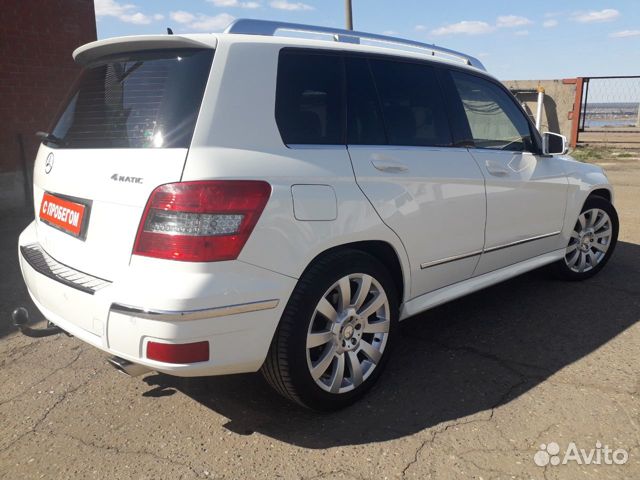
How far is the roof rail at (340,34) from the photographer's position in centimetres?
263

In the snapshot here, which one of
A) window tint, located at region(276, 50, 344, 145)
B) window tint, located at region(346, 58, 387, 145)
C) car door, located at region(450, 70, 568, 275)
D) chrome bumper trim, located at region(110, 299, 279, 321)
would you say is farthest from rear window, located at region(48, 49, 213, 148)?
car door, located at region(450, 70, 568, 275)

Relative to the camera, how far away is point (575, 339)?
11.9 feet

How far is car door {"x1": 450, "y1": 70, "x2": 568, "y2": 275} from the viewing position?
3.59m

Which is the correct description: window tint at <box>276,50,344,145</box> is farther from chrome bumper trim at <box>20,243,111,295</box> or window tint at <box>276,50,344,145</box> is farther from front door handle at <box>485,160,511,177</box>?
front door handle at <box>485,160,511,177</box>

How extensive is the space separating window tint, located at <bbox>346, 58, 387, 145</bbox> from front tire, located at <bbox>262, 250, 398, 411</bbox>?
25.0 inches

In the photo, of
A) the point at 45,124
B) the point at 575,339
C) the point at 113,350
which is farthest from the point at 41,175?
the point at 45,124

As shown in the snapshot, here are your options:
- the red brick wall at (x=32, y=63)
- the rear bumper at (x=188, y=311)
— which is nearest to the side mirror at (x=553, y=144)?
the rear bumper at (x=188, y=311)

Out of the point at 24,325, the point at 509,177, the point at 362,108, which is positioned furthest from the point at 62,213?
the point at 509,177

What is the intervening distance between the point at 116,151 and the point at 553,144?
10.4 ft

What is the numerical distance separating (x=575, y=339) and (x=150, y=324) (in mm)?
2775

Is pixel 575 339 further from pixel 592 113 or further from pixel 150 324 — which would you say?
pixel 592 113

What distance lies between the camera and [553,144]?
4133 mm

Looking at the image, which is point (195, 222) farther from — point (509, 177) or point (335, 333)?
point (509, 177)

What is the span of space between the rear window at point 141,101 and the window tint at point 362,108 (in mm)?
824
